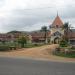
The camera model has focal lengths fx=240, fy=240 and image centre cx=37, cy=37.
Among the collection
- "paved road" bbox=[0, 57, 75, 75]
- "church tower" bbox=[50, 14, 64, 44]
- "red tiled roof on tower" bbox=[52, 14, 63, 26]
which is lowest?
"paved road" bbox=[0, 57, 75, 75]

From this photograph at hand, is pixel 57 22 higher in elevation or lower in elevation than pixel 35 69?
higher

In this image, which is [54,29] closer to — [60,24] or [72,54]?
[60,24]

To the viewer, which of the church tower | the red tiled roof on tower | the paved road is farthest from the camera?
the red tiled roof on tower

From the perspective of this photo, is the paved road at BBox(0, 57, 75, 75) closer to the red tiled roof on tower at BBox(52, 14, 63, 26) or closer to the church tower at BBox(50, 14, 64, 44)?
the church tower at BBox(50, 14, 64, 44)

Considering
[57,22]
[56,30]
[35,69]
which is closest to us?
[35,69]

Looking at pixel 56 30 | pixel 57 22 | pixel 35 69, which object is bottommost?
pixel 35 69

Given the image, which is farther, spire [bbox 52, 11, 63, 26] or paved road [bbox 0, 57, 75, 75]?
spire [bbox 52, 11, 63, 26]

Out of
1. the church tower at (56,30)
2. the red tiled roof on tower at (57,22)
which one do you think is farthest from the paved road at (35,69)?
the red tiled roof on tower at (57,22)

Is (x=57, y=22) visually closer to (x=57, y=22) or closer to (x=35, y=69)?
(x=57, y=22)

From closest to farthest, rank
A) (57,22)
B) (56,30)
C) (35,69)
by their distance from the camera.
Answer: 1. (35,69)
2. (56,30)
3. (57,22)

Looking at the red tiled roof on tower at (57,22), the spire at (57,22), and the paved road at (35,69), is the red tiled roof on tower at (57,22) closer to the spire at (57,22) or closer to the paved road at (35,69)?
the spire at (57,22)

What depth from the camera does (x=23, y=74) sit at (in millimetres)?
12883

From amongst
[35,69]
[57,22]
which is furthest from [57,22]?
[35,69]

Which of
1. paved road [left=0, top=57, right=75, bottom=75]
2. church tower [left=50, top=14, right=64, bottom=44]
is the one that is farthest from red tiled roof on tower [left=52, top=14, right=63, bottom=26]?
paved road [left=0, top=57, right=75, bottom=75]
